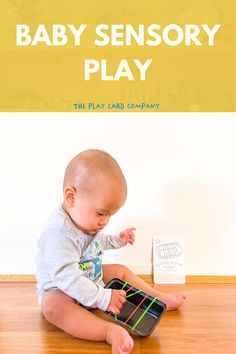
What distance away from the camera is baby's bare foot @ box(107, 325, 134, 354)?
3.36ft

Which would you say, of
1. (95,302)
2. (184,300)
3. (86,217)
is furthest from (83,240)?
(184,300)

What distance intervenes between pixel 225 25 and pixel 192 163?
0.45 m

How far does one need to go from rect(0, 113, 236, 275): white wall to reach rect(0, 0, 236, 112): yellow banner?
2.0 inches

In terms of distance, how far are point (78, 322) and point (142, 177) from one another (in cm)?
57

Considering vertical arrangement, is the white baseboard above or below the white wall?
below

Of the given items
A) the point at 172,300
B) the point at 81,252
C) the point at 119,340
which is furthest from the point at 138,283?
the point at 119,340

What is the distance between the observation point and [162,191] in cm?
156

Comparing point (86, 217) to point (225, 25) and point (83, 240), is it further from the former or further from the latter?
point (225, 25)

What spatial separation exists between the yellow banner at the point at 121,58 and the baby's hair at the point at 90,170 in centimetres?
38

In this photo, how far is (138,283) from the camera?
136cm

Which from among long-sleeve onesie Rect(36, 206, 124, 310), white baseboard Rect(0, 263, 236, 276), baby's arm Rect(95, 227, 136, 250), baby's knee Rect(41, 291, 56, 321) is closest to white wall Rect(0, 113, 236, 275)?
white baseboard Rect(0, 263, 236, 276)

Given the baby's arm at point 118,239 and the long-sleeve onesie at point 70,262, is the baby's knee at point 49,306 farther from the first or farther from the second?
the baby's arm at point 118,239

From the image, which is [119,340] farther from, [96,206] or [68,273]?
[96,206]

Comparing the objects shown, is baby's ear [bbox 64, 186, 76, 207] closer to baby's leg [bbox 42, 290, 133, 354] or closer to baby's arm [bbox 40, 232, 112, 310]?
baby's arm [bbox 40, 232, 112, 310]
